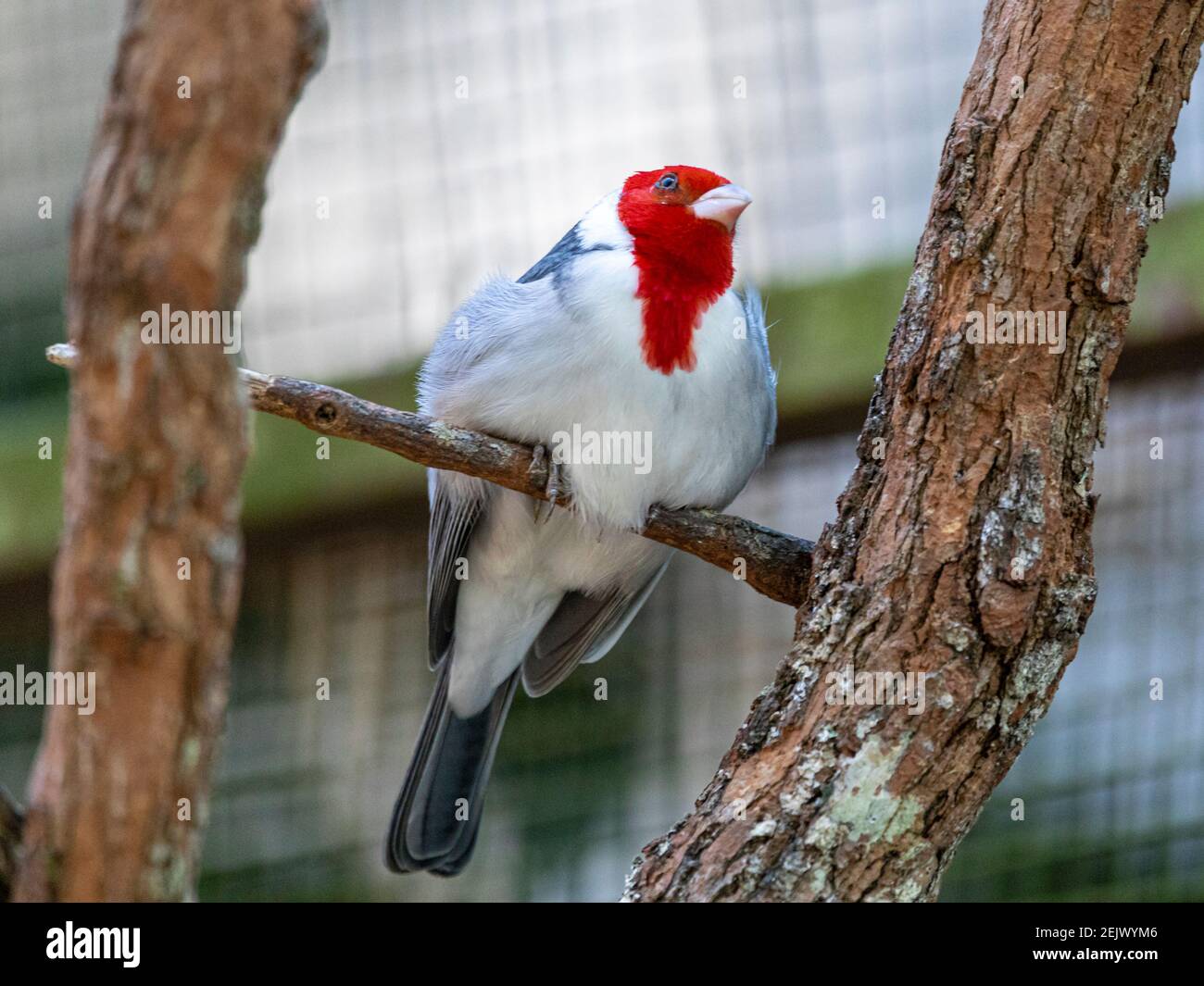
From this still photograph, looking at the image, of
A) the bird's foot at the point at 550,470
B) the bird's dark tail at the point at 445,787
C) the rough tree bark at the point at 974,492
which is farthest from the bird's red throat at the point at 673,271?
the bird's dark tail at the point at 445,787

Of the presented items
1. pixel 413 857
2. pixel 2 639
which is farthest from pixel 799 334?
pixel 2 639

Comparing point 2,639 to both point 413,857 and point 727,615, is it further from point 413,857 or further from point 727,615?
point 727,615

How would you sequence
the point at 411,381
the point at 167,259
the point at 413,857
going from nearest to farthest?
the point at 167,259 → the point at 413,857 → the point at 411,381

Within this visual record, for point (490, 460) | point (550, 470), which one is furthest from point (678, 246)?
point (490, 460)

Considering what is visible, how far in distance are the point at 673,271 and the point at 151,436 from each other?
7.00 feet

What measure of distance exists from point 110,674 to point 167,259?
47 centimetres

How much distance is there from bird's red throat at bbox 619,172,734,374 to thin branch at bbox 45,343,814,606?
40 cm

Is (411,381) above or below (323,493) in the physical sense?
above

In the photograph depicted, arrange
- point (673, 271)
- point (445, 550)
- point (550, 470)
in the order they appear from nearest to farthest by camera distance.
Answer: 1. point (550, 470)
2. point (673, 271)
3. point (445, 550)

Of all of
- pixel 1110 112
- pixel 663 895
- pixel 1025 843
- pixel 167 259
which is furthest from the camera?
pixel 1025 843

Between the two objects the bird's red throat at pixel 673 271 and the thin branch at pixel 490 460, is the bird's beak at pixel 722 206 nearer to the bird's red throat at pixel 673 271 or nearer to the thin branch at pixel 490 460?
the bird's red throat at pixel 673 271

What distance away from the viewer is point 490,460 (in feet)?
9.73

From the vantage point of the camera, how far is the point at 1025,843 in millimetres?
4508

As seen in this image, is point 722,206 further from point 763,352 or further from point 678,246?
point 763,352
